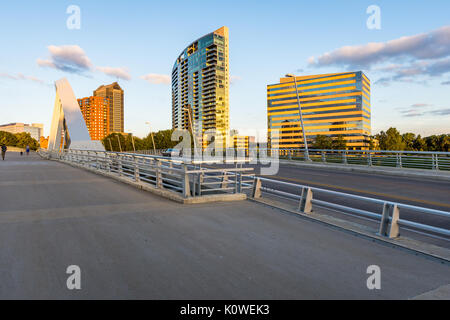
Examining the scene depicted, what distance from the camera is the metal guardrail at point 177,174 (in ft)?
33.2

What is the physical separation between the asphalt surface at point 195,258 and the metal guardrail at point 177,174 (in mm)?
2282

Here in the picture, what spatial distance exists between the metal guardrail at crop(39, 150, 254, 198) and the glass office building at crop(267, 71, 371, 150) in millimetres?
159818

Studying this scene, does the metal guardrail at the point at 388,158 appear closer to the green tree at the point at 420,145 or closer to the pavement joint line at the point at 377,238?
the pavement joint line at the point at 377,238

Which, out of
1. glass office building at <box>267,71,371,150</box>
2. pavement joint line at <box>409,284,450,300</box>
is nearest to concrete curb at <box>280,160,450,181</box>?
pavement joint line at <box>409,284,450,300</box>

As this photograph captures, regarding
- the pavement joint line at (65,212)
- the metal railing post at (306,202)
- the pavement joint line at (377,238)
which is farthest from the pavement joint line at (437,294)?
the pavement joint line at (65,212)

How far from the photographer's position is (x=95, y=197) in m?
10.2

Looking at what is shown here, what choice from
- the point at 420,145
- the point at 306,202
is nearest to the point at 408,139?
the point at 420,145

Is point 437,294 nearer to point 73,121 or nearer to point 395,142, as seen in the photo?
point 73,121

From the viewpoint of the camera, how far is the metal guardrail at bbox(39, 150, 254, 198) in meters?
10.1

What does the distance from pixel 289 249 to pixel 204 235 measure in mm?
1661

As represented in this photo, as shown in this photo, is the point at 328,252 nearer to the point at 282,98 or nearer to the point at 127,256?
the point at 127,256

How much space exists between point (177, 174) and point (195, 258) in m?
12.7

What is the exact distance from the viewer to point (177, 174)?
17188 mm
